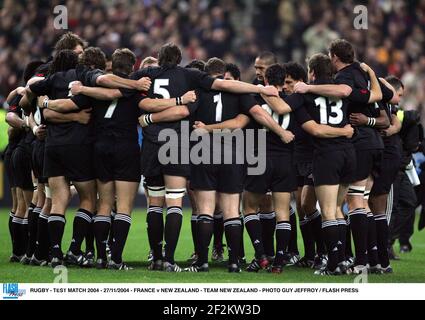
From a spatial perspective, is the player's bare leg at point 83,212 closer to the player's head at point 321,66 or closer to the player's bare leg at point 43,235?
the player's bare leg at point 43,235

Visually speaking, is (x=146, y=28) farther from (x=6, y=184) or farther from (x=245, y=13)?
(x=6, y=184)

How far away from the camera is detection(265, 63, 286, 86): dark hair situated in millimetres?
10336

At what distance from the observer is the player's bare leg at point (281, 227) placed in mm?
10164

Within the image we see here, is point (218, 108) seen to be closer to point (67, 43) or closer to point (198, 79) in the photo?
point (198, 79)

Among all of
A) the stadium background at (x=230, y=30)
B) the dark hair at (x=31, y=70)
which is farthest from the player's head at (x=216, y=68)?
the stadium background at (x=230, y=30)

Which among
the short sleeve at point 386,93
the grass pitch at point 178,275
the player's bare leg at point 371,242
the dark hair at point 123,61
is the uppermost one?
the dark hair at point 123,61

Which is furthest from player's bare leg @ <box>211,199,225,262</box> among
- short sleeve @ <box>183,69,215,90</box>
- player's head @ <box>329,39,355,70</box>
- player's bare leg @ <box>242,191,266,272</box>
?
player's head @ <box>329,39,355,70</box>

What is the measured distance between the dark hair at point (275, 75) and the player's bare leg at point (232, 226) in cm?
133

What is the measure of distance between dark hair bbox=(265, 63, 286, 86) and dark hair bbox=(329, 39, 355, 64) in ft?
2.07

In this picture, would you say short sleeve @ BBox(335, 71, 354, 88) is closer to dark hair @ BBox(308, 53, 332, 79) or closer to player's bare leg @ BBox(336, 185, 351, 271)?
dark hair @ BBox(308, 53, 332, 79)

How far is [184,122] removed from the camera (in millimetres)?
10141

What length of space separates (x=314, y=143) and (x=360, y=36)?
14.1 m

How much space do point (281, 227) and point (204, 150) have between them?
1.20 m
